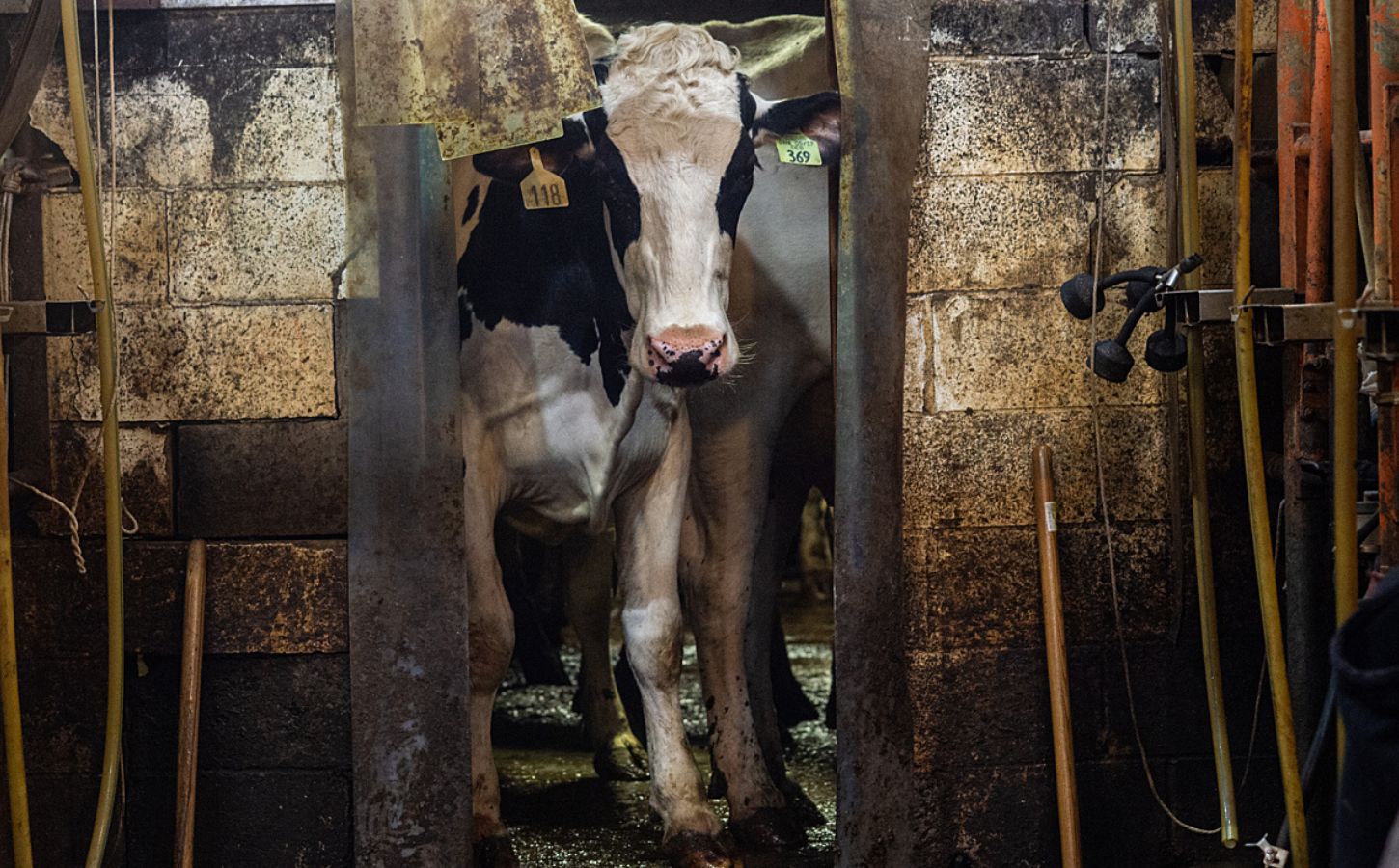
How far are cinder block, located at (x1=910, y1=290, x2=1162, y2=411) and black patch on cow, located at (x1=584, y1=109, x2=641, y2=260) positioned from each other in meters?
0.88

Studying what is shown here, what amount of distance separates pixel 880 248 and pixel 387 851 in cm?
209

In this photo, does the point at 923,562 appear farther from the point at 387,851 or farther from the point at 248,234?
the point at 248,234

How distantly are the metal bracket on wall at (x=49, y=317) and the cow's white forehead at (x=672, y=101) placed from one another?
1.54m

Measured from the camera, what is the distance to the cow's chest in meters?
4.61

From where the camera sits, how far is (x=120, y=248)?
4309mm

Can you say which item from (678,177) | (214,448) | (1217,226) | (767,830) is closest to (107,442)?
(214,448)

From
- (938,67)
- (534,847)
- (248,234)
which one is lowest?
(534,847)

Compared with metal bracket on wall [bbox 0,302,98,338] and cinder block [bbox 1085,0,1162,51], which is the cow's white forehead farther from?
metal bracket on wall [bbox 0,302,98,338]

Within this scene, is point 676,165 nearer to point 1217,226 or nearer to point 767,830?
point 1217,226

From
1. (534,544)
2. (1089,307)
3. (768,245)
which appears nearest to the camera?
(1089,307)

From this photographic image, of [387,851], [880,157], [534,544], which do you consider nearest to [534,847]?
[387,851]

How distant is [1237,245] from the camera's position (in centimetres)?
349

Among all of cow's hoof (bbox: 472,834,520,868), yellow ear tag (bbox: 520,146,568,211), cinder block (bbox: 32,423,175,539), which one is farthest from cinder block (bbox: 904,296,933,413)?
cinder block (bbox: 32,423,175,539)

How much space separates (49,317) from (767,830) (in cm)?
254
